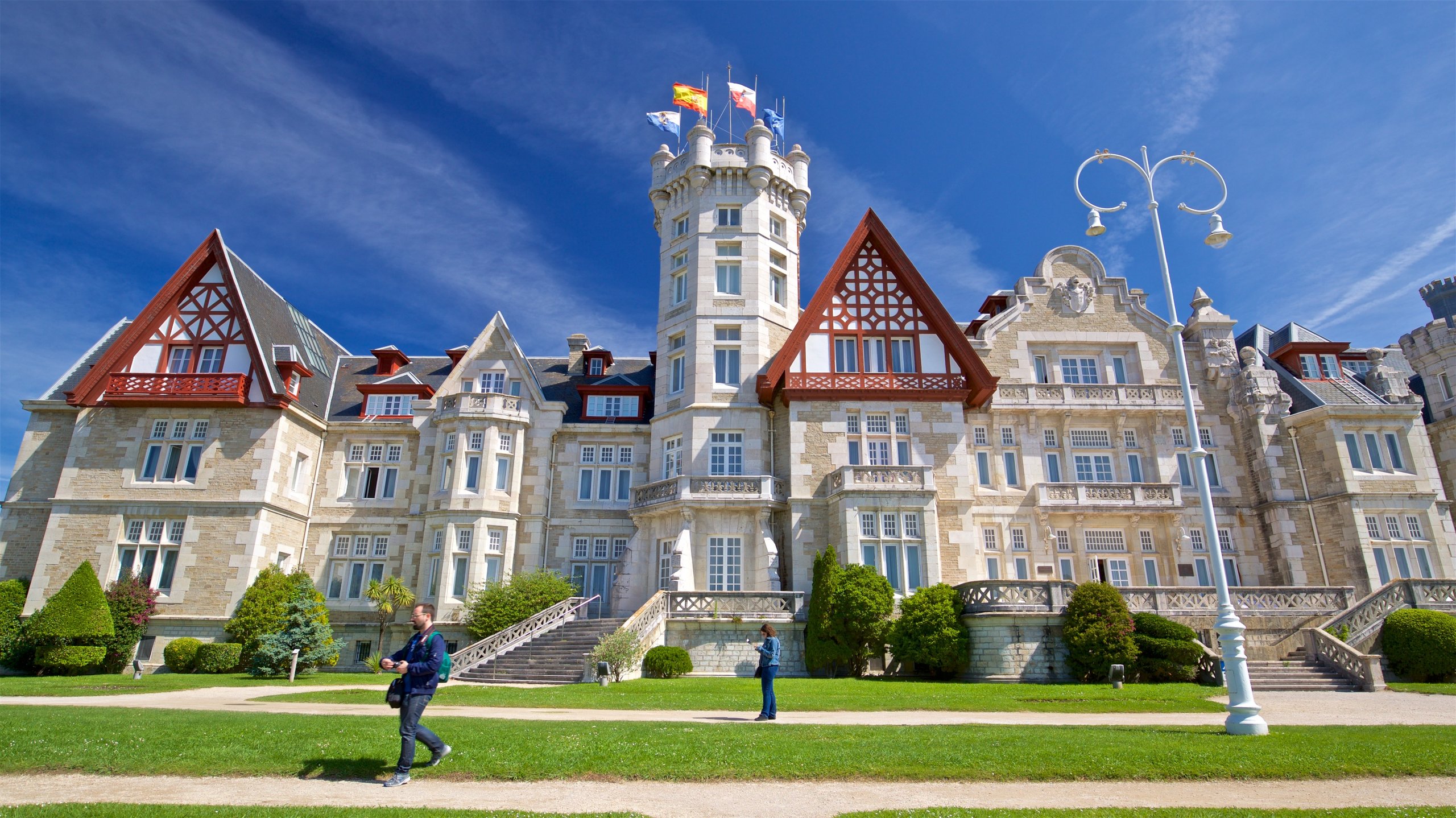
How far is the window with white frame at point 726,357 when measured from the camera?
32.8 meters

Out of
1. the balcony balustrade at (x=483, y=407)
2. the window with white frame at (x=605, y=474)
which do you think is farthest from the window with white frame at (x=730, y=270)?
the balcony balustrade at (x=483, y=407)

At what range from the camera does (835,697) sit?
18.0m

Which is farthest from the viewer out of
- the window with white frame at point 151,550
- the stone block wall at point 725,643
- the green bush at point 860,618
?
the window with white frame at point 151,550

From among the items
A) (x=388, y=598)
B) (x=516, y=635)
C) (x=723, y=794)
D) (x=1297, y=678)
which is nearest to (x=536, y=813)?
(x=723, y=794)

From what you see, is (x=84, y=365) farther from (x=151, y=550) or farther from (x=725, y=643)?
(x=725, y=643)

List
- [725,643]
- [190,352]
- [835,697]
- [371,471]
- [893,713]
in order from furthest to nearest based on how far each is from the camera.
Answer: [371,471] → [190,352] → [725,643] → [835,697] → [893,713]

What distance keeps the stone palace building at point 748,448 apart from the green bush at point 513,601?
2.31 metres

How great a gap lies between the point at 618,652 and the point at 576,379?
18.2m

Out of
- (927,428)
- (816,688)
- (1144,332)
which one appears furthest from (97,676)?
(1144,332)

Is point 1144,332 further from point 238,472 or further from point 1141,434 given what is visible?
point 238,472

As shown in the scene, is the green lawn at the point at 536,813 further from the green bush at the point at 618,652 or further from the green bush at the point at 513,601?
the green bush at the point at 513,601

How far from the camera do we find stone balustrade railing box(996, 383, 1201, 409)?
1283 inches

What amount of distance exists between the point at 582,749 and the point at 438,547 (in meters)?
23.1

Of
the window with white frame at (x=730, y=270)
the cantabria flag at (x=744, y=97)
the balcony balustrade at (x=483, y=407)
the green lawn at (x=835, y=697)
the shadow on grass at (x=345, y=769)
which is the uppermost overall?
the cantabria flag at (x=744, y=97)
